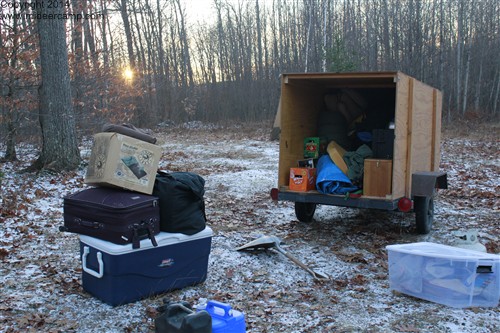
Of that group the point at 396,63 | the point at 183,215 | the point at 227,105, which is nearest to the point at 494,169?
the point at 183,215

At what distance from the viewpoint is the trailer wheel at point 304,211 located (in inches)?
281

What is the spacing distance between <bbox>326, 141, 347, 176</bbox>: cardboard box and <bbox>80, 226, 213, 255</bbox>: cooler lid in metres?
2.70

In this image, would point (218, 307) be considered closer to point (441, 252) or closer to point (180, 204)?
point (180, 204)

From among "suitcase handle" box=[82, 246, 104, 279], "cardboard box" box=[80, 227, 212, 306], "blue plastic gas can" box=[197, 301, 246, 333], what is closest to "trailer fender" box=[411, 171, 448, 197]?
"cardboard box" box=[80, 227, 212, 306]

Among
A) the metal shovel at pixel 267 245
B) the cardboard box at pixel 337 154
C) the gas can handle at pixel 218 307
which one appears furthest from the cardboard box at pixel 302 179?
the gas can handle at pixel 218 307

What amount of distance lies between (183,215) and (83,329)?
127 cm

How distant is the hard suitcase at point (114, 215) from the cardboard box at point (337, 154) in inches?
125

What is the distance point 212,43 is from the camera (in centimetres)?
3684

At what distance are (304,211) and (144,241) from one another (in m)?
3.62

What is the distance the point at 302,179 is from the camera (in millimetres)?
6559

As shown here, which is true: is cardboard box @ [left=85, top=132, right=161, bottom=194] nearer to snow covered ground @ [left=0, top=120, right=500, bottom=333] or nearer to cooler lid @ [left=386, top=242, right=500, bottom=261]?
snow covered ground @ [left=0, top=120, right=500, bottom=333]

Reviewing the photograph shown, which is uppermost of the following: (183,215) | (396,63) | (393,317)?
(396,63)

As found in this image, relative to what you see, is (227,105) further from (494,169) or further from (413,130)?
(413,130)

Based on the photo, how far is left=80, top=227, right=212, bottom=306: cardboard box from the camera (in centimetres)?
395
